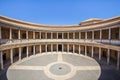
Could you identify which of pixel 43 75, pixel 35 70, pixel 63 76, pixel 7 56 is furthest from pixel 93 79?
pixel 7 56

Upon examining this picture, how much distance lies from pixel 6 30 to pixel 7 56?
616 cm

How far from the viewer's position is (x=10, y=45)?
59.2ft

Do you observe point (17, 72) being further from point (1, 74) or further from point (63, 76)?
point (63, 76)

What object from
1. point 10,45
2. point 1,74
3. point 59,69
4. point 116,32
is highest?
point 116,32

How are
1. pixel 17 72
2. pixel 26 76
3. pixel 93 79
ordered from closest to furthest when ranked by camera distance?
pixel 93 79 < pixel 26 76 < pixel 17 72

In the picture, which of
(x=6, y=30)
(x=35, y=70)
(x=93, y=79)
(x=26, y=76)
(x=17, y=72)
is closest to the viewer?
(x=93, y=79)

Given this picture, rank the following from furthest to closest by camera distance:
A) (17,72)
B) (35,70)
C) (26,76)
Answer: (35,70), (17,72), (26,76)

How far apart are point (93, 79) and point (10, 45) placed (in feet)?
50.6

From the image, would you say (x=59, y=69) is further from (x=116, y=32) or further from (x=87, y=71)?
(x=116, y=32)

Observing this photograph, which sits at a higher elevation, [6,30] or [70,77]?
[6,30]

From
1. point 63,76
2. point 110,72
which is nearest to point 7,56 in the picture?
point 63,76

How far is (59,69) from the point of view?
18.1 meters

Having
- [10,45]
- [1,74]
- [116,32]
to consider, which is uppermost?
[116,32]

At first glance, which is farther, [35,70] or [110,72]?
[35,70]
